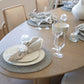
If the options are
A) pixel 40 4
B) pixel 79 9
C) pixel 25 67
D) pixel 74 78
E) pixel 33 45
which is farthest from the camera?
pixel 40 4

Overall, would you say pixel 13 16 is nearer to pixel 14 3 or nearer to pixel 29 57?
pixel 29 57

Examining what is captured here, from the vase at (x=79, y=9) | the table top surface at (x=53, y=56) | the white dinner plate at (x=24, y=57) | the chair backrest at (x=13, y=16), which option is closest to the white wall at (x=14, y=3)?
the chair backrest at (x=13, y=16)

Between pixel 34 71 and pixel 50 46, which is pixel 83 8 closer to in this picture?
pixel 50 46

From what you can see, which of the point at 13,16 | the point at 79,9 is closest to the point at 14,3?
the point at 13,16

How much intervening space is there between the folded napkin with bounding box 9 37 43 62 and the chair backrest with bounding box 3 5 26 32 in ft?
2.29

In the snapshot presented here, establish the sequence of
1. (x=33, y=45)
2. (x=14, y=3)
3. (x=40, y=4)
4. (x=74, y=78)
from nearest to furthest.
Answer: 1. (x=33, y=45)
2. (x=74, y=78)
3. (x=40, y=4)
4. (x=14, y=3)

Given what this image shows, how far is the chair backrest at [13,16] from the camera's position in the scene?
1556 mm

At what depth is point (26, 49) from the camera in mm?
895

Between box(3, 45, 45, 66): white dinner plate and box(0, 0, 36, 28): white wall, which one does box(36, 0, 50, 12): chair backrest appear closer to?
box(0, 0, 36, 28): white wall

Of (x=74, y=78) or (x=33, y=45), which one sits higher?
(x=33, y=45)

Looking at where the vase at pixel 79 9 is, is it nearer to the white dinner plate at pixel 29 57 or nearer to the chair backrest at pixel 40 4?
the chair backrest at pixel 40 4

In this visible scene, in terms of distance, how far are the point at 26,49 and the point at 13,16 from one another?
0.86 metres

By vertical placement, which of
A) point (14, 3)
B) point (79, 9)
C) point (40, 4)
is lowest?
point (14, 3)

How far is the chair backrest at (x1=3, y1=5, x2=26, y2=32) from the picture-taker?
1.56 meters
